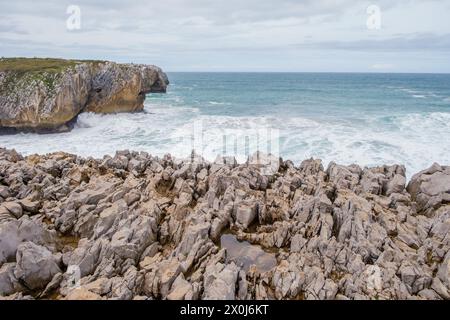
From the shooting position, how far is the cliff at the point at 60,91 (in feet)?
163

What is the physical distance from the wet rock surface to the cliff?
103 ft

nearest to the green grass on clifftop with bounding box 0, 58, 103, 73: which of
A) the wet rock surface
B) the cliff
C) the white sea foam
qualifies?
the cliff

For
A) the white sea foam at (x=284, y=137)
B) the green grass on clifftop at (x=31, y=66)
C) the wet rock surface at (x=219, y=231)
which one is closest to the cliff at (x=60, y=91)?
the green grass on clifftop at (x=31, y=66)

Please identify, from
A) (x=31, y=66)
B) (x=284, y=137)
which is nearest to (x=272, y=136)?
(x=284, y=137)

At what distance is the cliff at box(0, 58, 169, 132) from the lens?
163 feet

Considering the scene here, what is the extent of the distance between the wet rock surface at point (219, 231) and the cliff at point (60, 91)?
3128 centimetres

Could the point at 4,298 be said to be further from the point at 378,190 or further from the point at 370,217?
the point at 378,190

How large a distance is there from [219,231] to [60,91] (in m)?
45.3

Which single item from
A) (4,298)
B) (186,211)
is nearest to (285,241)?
(186,211)

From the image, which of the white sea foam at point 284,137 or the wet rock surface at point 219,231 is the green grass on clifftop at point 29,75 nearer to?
the white sea foam at point 284,137

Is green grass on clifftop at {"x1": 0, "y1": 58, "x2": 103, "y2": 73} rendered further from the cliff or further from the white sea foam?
the white sea foam

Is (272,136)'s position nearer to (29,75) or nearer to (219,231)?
(219,231)

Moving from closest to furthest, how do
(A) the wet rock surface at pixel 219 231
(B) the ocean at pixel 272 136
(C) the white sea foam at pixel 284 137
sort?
(A) the wet rock surface at pixel 219 231
(C) the white sea foam at pixel 284 137
(B) the ocean at pixel 272 136
